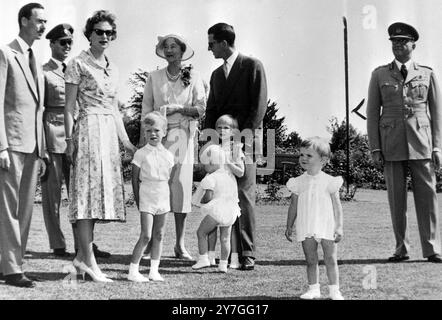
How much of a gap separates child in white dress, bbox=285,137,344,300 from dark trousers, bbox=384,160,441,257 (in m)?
2.19

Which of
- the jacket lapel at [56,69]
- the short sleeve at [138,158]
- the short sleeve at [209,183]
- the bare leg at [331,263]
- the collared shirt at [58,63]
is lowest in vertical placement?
the bare leg at [331,263]

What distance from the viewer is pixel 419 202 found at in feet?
21.5

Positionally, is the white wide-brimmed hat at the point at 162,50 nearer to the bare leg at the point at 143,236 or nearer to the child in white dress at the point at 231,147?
the child in white dress at the point at 231,147

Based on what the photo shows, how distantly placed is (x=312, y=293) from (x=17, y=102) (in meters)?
2.95

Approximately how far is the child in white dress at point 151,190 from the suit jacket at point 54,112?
6.72ft

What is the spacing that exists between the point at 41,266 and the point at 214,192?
1.94 m

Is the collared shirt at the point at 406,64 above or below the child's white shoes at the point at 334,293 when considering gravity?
above

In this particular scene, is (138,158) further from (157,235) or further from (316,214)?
(316,214)

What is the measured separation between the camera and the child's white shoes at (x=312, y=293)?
4.57 metres

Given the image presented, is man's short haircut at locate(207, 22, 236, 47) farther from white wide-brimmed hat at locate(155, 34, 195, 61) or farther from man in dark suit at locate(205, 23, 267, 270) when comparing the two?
white wide-brimmed hat at locate(155, 34, 195, 61)

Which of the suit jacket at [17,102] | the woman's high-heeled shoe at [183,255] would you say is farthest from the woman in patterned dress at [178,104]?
the suit jacket at [17,102]

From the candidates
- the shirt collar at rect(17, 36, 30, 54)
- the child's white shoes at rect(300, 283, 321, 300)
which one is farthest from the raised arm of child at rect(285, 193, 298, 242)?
the shirt collar at rect(17, 36, 30, 54)

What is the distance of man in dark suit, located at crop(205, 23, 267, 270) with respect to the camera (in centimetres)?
605
